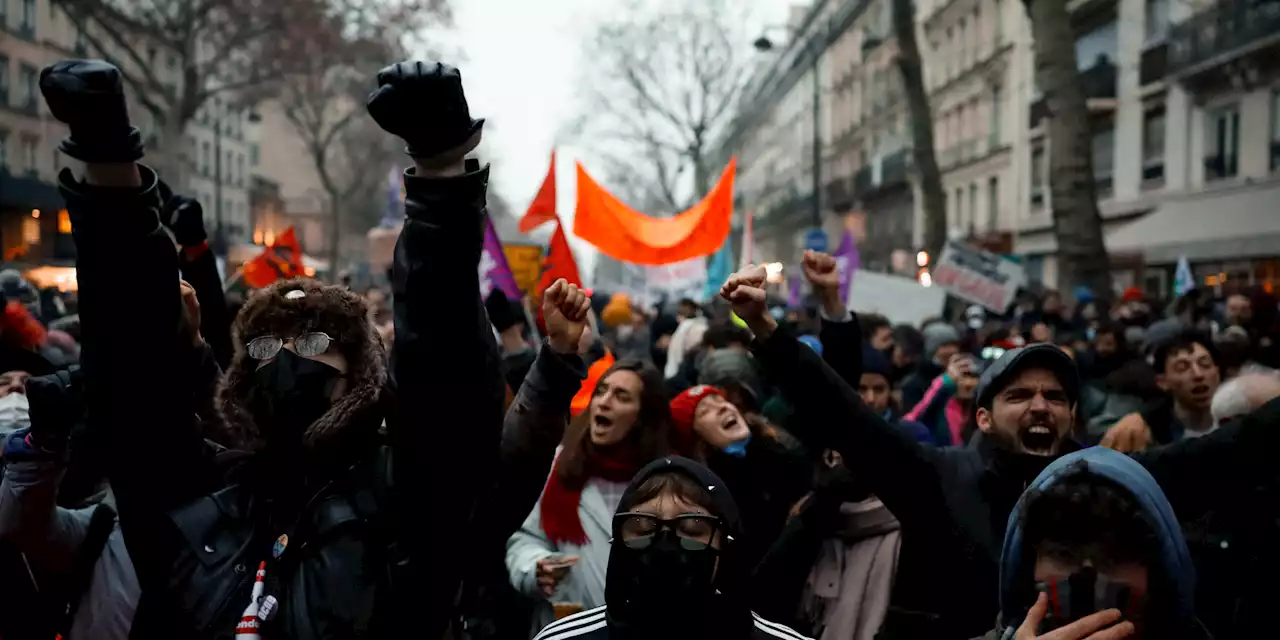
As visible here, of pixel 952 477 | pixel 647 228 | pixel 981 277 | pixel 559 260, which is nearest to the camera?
pixel 952 477

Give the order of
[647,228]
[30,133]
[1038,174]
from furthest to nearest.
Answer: [30,133] → [1038,174] → [647,228]

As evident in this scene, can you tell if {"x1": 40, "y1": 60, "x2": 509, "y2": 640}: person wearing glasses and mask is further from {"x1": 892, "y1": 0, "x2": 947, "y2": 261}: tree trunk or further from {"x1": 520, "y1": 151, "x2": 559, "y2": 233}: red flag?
{"x1": 892, "y1": 0, "x2": 947, "y2": 261}: tree trunk

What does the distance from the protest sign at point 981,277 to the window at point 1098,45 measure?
2009 cm

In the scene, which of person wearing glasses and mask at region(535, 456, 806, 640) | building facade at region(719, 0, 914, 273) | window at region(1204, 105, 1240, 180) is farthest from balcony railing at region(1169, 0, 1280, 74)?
person wearing glasses and mask at region(535, 456, 806, 640)

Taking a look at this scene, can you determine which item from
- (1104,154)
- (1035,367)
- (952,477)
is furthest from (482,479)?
(1104,154)

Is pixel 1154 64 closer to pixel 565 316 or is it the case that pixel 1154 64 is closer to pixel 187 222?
pixel 187 222

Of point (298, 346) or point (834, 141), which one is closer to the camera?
point (298, 346)

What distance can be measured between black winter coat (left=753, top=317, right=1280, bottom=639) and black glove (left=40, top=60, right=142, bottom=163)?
1.90 m

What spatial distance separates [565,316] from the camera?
2486 mm

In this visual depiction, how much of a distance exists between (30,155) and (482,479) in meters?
39.9

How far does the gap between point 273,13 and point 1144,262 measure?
760 inches

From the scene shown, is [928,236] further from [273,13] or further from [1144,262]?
[273,13]

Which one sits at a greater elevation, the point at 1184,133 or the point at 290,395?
the point at 1184,133

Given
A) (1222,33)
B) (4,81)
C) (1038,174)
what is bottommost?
(1038,174)
